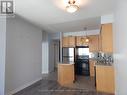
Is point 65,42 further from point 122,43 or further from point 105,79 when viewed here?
point 122,43

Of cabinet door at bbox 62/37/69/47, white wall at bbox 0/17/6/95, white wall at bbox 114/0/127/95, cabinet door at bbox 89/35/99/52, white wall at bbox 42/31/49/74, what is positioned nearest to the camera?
white wall at bbox 114/0/127/95

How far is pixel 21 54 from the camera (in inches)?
169

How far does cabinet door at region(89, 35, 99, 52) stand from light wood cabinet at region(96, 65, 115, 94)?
7.76 feet

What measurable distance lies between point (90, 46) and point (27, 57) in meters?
3.57

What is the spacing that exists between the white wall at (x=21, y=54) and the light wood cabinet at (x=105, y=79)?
2.84 meters

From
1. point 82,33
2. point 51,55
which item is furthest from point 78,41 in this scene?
point 51,55

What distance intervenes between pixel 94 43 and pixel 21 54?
400 centimetres

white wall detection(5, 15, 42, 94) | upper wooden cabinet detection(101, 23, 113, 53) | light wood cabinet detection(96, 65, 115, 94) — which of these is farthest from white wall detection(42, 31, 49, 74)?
upper wooden cabinet detection(101, 23, 113, 53)

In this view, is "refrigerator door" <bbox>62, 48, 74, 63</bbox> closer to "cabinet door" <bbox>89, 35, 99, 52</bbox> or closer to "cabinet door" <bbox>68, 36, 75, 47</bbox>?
"cabinet door" <bbox>68, 36, 75, 47</bbox>

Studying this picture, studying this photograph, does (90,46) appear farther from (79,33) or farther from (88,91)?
(88,91)

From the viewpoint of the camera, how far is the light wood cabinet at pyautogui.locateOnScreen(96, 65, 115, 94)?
3.84 metres

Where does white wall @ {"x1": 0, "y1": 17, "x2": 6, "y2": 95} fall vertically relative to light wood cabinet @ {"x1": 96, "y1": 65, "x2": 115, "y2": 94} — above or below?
above

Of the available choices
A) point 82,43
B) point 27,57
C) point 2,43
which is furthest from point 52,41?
point 2,43

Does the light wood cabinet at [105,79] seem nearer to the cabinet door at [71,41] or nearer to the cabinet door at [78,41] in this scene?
the cabinet door at [78,41]
